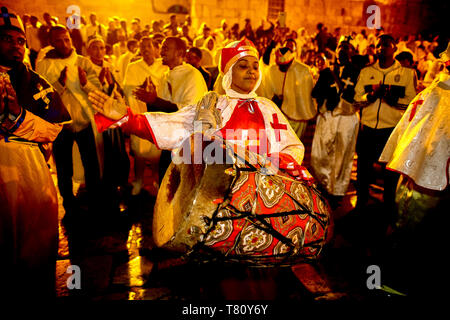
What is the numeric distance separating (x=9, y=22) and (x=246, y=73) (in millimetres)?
1875

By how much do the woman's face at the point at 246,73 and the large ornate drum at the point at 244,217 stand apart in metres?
0.86

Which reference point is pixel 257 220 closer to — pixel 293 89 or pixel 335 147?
pixel 335 147

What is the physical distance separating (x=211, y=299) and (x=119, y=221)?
1.93 meters

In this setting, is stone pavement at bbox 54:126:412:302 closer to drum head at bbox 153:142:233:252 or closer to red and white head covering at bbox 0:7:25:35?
drum head at bbox 153:142:233:252

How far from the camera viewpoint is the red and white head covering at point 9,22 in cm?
245

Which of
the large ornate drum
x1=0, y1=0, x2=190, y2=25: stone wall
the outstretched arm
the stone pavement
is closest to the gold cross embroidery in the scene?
the outstretched arm

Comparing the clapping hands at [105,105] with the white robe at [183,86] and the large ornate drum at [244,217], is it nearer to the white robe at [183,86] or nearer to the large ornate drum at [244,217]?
the large ornate drum at [244,217]

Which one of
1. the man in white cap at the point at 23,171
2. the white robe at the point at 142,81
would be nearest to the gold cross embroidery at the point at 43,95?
the man in white cap at the point at 23,171

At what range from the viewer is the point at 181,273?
323 centimetres

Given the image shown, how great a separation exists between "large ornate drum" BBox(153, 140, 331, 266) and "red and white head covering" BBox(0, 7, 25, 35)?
1723mm

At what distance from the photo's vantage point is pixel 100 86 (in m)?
4.41

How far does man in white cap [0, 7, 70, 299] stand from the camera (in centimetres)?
242

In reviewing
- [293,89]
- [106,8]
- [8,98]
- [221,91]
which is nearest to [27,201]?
[8,98]
